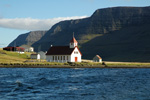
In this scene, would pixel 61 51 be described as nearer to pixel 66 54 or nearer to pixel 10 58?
pixel 66 54

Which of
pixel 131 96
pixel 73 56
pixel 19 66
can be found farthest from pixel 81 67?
pixel 131 96

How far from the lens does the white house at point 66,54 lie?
113 meters

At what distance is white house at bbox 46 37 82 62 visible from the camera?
113m

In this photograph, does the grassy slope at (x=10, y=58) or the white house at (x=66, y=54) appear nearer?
the white house at (x=66, y=54)

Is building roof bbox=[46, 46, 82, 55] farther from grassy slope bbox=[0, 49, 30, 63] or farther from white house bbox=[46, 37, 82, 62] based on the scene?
grassy slope bbox=[0, 49, 30, 63]

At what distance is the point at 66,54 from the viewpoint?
369 feet

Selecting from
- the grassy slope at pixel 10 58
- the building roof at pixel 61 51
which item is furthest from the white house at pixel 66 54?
the grassy slope at pixel 10 58

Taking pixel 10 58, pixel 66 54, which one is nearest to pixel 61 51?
pixel 66 54

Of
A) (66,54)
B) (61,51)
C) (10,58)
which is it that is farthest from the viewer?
(10,58)

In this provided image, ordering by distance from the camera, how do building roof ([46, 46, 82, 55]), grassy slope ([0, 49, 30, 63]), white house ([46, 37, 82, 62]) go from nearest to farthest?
1. white house ([46, 37, 82, 62])
2. building roof ([46, 46, 82, 55])
3. grassy slope ([0, 49, 30, 63])

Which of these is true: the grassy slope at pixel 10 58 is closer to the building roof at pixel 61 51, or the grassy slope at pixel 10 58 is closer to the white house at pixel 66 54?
the white house at pixel 66 54

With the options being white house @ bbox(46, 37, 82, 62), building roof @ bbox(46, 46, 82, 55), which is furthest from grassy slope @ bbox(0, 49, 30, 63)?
building roof @ bbox(46, 46, 82, 55)

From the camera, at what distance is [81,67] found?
3922 inches

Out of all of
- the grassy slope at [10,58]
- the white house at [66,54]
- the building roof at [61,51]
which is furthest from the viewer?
the grassy slope at [10,58]
